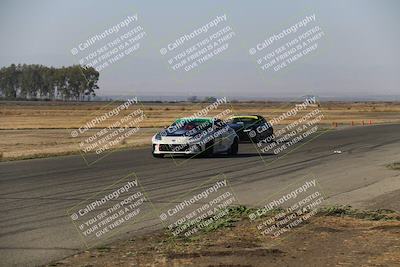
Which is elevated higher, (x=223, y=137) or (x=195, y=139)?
(x=195, y=139)

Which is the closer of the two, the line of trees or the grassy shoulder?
the grassy shoulder

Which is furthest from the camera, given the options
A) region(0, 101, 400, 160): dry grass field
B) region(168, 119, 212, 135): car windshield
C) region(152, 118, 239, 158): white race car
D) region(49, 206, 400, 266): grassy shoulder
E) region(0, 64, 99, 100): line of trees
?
region(0, 64, 99, 100): line of trees

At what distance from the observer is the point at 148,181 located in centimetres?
1305

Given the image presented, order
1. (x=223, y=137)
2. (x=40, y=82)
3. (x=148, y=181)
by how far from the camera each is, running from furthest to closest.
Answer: (x=40, y=82) → (x=223, y=137) → (x=148, y=181)

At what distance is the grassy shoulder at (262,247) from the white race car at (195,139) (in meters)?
10.1

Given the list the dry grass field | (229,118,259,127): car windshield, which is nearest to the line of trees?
the dry grass field

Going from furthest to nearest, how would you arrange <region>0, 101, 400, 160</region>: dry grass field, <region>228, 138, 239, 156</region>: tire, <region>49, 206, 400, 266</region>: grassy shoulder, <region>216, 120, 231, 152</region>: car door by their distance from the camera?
<region>0, 101, 400, 160</region>: dry grass field → <region>228, 138, 239, 156</region>: tire → <region>216, 120, 231, 152</region>: car door → <region>49, 206, 400, 266</region>: grassy shoulder

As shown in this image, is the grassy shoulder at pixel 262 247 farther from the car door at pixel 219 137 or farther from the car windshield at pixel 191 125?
the car door at pixel 219 137

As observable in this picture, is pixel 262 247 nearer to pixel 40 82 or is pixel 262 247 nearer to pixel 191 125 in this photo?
pixel 191 125

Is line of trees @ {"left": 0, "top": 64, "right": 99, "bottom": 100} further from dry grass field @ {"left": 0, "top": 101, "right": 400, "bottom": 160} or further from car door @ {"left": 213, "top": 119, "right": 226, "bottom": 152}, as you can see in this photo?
car door @ {"left": 213, "top": 119, "right": 226, "bottom": 152}

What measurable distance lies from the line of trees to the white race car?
14491 cm

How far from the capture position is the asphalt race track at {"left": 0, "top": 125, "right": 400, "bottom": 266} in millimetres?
7559

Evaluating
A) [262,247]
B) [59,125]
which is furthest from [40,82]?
[262,247]

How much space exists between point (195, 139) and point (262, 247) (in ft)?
39.5
